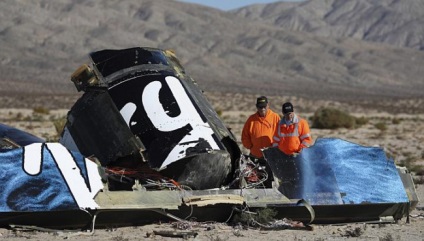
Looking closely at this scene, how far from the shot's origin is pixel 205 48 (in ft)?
486

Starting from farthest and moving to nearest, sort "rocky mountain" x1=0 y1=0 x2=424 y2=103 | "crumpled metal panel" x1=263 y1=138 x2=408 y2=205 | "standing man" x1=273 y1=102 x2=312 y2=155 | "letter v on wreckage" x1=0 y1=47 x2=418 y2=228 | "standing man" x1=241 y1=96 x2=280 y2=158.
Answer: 1. "rocky mountain" x1=0 y1=0 x2=424 y2=103
2. "standing man" x1=241 y1=96 x2=280 y2=158
3. "standing man" x1=273 y1=102 x2=312 y2=155
4. "crumpled metal panel" x1=263 y1=138 x2=408 y2=205
5. "letter v on wreckage" x1=0 y1=47 x2=418 y2=228

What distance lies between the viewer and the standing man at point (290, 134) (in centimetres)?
1091

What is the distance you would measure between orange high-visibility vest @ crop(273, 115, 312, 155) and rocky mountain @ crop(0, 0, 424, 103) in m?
97.2

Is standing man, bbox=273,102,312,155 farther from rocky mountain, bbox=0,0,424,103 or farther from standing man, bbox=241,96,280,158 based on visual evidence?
rocky mountain, bbox=0,0,424,103

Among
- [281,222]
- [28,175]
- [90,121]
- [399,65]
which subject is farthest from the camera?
[399,65]

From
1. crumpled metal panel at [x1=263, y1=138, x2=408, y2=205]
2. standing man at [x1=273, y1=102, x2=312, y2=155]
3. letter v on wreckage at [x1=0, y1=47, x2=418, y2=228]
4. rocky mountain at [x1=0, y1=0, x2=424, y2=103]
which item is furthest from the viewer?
rocky mountain at [x1=0, y1=0, x2=424, y2=103]

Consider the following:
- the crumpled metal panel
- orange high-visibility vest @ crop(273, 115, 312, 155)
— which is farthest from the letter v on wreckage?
orange high-visibility vest @ crop(273, 115, 312, 155)

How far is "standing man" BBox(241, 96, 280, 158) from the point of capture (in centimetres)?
1150

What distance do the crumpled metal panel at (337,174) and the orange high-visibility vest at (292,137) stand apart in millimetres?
613

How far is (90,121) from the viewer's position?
34.2ft

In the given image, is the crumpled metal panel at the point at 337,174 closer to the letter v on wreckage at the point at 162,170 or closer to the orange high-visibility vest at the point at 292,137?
the letter v on wreckage at the point at 162,170

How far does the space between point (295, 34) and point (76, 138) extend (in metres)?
161

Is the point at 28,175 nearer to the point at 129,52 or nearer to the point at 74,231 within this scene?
the point at 74,231

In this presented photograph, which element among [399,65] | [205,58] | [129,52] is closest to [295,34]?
[399,65]
